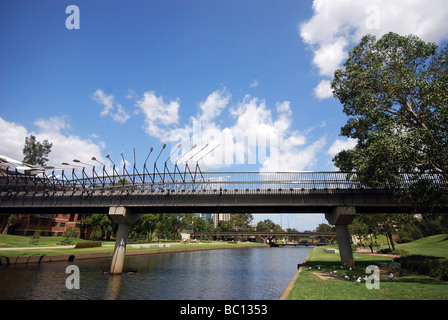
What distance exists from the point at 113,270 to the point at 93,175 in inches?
641

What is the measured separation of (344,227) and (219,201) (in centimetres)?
1632

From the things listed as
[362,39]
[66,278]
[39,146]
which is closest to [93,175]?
[66,278]

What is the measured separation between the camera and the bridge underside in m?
28.5

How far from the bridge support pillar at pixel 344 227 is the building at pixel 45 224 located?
83.5m

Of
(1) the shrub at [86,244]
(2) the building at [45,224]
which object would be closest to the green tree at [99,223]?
(2) the building at [45,224]

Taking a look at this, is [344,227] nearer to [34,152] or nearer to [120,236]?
[120,236]

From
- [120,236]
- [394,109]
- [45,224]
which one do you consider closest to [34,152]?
[45,224]

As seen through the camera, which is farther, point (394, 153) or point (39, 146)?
point (39, 146)

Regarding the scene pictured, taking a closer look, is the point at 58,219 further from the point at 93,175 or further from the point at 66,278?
the point at 66,278

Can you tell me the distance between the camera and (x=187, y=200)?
31.2m

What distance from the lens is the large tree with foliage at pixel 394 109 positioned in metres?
18.1

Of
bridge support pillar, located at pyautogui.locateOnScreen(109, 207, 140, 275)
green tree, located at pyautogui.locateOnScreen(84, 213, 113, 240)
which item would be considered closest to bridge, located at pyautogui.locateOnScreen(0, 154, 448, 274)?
bridge support pillar, located at pyautogui.locateOnScreen(109, 207, 140, 275)

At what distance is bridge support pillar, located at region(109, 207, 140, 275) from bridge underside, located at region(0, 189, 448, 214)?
2.99 ft

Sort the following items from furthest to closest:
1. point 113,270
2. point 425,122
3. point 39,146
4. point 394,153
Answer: point 39,146, point 113,270, point 425,122, point 394,153
